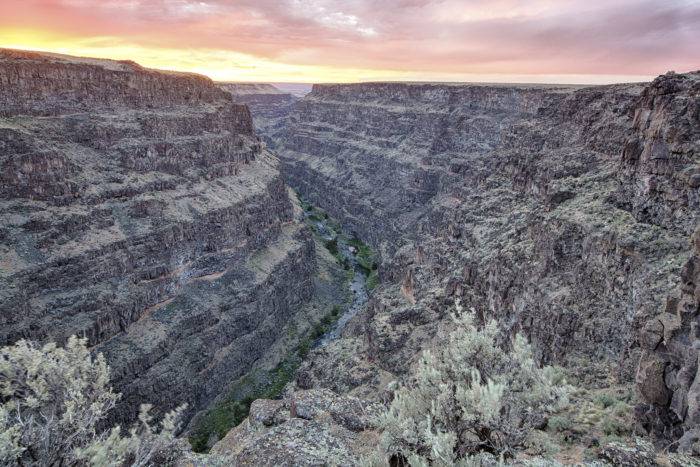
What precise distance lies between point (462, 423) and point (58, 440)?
11401mm

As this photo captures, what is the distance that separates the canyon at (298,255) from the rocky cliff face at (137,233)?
0.74 feet

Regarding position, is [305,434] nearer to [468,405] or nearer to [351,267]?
[468,405]

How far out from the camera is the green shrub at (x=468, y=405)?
12312 mm

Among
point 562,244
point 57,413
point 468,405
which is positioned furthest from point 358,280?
point 468,405

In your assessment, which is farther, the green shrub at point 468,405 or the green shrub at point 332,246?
the green shrub at point 332,246

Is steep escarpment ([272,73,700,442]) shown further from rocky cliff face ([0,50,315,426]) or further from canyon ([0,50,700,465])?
rocky cliff face ([0,50,315,426])

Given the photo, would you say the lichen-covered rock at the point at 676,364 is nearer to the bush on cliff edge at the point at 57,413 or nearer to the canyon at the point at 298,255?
the canyon at the point at 298,255

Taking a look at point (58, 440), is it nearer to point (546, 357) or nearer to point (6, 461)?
point (6, 461)

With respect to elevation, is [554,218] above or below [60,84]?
below

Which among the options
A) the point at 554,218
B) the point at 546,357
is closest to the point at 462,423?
the point at 546,357

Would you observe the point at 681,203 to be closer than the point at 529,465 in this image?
No

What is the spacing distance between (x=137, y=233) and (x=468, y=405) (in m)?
49.0

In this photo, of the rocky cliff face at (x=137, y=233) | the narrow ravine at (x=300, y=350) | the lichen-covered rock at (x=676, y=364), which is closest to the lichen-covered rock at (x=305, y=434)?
the lichen-covered rock at (x=676, y=364)

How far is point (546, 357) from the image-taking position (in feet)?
94.0
